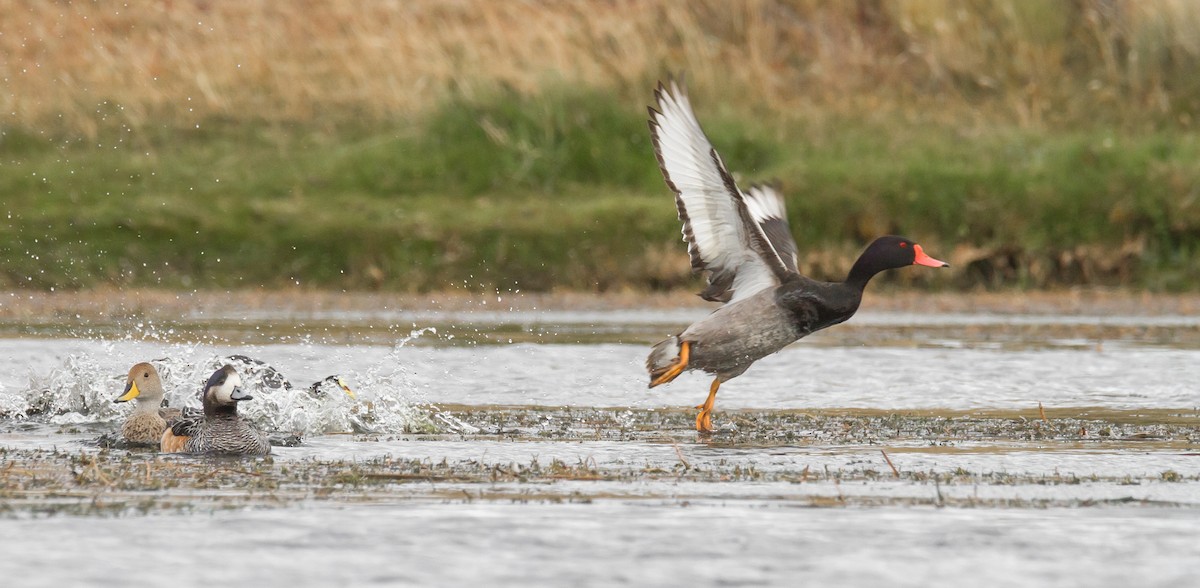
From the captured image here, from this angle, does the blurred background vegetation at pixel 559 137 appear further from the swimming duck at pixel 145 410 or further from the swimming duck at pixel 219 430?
the swimming duck at pixel 219 430

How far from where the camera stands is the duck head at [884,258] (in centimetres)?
997

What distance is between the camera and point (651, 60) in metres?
19.7

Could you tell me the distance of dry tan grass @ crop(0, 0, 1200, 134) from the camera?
64.2 feet

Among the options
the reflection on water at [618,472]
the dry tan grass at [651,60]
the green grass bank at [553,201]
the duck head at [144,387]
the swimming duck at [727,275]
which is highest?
the dry tan grass at [651,60]

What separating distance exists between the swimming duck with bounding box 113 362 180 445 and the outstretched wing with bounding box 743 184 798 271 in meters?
3.58

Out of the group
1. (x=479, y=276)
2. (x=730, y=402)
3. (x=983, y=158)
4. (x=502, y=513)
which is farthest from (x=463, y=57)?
(x=502, y=513)

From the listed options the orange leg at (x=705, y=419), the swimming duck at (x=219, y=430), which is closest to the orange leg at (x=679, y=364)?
the orange leg at (x=705, y=419)

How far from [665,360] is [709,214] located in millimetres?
801

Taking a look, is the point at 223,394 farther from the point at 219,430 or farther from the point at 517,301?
the point at 517,301

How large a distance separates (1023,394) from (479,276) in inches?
274

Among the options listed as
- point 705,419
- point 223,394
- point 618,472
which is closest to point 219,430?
point 223,394

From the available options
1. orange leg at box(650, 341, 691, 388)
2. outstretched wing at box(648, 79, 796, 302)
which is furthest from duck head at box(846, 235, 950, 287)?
orange leg at box(650, 341, 691, 388)

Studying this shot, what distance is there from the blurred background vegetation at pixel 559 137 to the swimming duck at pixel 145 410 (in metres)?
7.31

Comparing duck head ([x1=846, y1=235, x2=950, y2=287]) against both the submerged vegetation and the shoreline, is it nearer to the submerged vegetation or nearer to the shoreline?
the submerged vegetation
